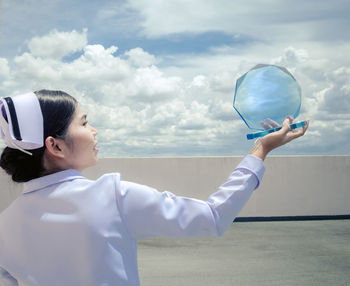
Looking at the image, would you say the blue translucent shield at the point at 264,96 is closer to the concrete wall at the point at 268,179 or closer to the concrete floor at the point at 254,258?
the concrete floor at the point at 254,258

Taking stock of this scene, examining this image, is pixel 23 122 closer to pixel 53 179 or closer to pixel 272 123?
pixel 53 179

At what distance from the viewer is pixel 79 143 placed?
835 millimetres

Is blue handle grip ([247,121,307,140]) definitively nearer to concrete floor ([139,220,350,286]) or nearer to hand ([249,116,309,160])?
hand ([249,116,309,160])

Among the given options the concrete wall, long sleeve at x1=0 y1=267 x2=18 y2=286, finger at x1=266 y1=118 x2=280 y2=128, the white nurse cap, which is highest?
the white nurse cap

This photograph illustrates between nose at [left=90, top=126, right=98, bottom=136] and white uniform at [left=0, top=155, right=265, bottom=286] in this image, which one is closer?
white uniform at [left=0, top=155, right=265, bottom=286]

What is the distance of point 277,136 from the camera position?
0.82 m

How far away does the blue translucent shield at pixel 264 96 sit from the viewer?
3.44 ft

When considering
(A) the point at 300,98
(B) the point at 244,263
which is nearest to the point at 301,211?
(B) the point at 244,263

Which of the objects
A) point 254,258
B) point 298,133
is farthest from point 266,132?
point 254,258

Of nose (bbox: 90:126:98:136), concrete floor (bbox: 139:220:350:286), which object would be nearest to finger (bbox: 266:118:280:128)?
nose (bbox: 90:126:98:136)

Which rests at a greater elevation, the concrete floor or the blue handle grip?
the blue handle grip

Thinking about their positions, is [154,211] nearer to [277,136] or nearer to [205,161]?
[277,136]

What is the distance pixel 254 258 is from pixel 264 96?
317 centimetres

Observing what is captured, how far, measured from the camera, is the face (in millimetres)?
829
